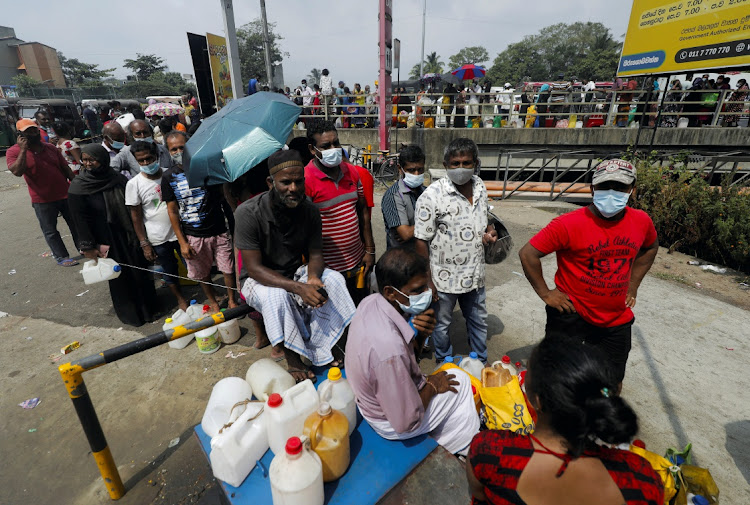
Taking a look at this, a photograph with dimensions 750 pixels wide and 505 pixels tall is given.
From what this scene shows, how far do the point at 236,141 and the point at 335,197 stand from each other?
3.75ft

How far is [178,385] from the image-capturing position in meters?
3.24

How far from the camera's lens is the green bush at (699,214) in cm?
523

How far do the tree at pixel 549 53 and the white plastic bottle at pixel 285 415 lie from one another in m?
78.4

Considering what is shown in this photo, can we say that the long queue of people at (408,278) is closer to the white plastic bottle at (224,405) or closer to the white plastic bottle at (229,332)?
the white plastic bottle at (229,332)

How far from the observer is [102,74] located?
212ft

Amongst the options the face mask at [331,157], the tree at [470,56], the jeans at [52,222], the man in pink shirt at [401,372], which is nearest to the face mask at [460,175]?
the face mask at [331,157]

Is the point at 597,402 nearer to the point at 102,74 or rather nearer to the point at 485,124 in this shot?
the point at 485,124

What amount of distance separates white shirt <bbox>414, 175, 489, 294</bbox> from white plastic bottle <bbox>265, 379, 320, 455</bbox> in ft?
4.93

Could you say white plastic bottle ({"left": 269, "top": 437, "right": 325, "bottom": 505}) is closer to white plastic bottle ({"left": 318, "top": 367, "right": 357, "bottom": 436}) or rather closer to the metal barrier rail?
white plastic bottle ({"left": 318, "top": 367, "right": 357, "bottom": 436})

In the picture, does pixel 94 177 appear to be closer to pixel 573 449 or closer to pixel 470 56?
pixel 573 449

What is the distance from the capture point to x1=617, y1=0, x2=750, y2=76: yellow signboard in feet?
24.3

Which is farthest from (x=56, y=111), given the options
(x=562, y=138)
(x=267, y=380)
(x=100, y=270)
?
(x=267, y=380)

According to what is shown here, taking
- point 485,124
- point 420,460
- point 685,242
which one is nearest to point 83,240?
point 420,460

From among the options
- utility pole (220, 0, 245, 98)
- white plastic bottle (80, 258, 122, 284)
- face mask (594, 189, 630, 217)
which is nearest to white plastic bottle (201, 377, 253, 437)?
white plastic bottle (80, 258, 122, 284)
